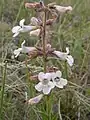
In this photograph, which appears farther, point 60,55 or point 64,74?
point 64,74

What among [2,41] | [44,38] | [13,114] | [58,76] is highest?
[44,38]

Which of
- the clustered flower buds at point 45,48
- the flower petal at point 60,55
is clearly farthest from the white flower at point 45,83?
the flower petal at point 60,55

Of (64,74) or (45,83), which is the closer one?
(45,83)

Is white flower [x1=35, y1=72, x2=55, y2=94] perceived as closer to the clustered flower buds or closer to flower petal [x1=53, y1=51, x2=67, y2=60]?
the clustered flower buds

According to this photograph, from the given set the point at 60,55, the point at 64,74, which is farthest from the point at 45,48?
the point at 64,74

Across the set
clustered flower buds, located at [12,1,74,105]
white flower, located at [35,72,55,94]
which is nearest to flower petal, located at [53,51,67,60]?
clustered flower buds, located at [12,1,74,105]

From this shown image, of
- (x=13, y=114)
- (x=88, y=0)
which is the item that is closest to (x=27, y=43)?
(x=13, y=114)

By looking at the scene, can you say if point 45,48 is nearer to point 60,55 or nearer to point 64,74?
point 60,55

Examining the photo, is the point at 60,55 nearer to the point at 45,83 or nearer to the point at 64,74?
the point at 45,83

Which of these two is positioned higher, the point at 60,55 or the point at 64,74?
the point at 60,55

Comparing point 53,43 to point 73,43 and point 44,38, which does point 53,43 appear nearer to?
point 73,43
